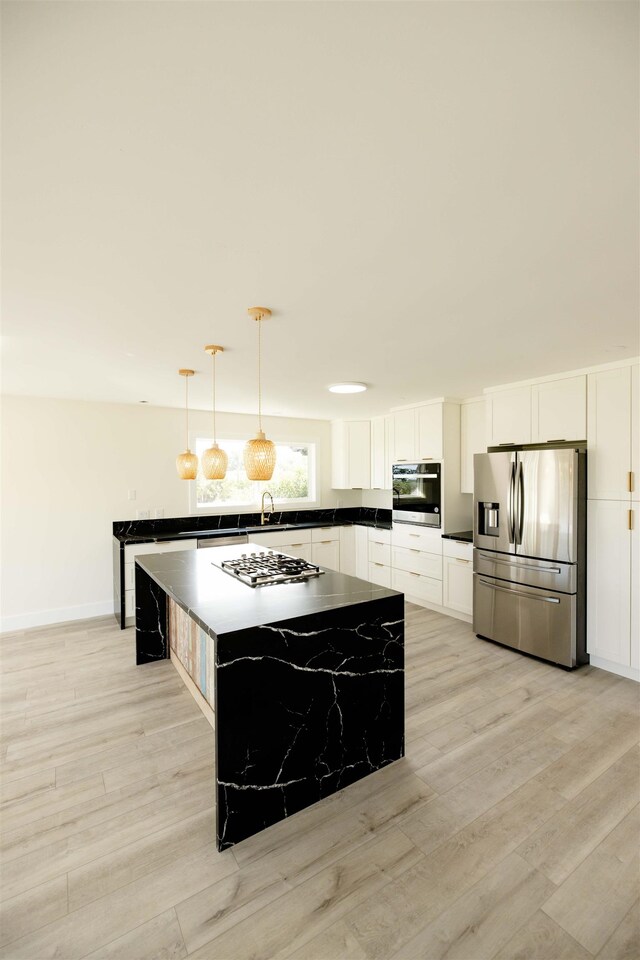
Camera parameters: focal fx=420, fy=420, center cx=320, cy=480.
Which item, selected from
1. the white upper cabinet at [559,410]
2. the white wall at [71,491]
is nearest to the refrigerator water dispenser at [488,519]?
the white upper cabinet at [559,410]

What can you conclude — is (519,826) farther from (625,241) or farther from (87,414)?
(87,414)

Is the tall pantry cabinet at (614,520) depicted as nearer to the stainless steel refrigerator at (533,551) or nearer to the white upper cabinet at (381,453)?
the stainless steel refrigerator at (533,551)

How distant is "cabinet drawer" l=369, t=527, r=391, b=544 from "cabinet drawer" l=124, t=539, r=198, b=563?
2301 millimetres

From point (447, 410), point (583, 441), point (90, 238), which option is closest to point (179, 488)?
point (447, 410)

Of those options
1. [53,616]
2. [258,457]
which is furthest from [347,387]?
[53,616]

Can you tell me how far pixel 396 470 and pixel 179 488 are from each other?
2.70 metres

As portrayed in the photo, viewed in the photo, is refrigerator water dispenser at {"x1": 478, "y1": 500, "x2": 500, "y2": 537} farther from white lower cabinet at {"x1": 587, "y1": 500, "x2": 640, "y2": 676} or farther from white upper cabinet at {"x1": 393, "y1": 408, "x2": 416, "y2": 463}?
white upper cabinet at {"x1": 393, "y1": 408, "x2": 416, "y2": 463}

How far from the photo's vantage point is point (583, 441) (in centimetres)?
344

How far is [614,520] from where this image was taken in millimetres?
3199

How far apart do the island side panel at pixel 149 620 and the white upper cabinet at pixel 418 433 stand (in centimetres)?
311

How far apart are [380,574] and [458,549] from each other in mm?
1426

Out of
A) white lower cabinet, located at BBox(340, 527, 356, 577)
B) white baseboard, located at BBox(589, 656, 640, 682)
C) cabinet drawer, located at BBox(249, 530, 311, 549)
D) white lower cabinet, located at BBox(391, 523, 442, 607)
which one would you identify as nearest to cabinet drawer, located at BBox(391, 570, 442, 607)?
white lower cabinet, located at BBox(391, 523, 442, 607)

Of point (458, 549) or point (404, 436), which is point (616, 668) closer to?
point (458, 549)

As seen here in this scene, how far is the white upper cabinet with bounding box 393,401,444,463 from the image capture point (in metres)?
4.68
